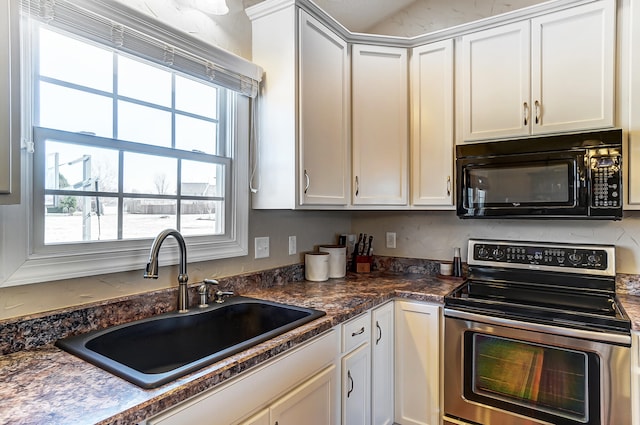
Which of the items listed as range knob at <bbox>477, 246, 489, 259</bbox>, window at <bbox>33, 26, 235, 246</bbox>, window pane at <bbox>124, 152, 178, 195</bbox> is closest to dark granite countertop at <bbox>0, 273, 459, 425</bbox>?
window at <bbox>33, 26, 235, 246</bbox>

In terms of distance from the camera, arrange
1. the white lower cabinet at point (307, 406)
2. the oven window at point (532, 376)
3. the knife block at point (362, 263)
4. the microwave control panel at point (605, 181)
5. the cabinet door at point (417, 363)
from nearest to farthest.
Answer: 1. the white lower cabinet at point (307, 406)
2. the oven window at point (532, 376)
3. the microwave control panel at point (605, 181)
4. the cabinet door at point (417, 363)
5. the knife block at point (362, 263)

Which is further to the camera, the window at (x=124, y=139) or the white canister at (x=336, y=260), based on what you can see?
the white canister at (x=336, y=260)

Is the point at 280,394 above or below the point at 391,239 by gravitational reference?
below

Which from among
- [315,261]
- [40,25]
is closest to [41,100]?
[40,25]

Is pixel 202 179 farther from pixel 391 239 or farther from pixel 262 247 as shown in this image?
pixel 391 239

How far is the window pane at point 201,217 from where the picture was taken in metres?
1.72

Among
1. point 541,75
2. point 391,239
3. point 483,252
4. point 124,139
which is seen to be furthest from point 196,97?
point 483,252

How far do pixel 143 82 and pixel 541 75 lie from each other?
1.92 meters

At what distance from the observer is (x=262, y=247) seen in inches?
80.4

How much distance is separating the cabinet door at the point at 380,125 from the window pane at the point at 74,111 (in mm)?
1296

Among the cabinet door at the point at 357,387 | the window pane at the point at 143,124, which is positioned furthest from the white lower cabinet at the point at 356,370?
the window pane at the point at 143,124

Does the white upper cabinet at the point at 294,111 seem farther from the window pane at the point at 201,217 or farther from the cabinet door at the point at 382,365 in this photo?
the cabinet door at the point at 382,365

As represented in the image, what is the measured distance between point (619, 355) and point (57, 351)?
2.06 m

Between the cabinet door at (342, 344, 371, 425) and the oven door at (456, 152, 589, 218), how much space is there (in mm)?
950
